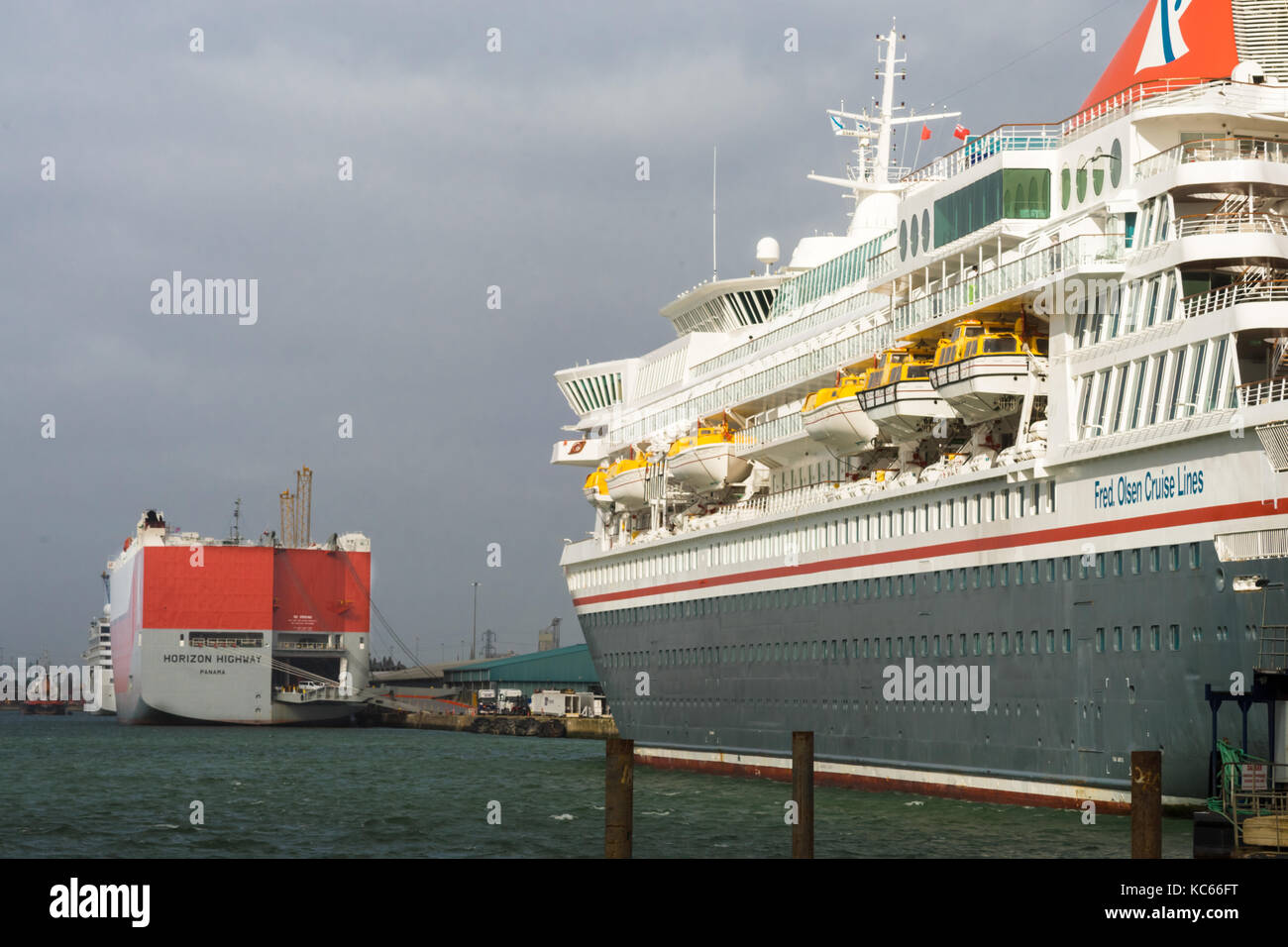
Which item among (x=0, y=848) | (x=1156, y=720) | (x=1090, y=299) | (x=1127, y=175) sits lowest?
(x=0, y=848)

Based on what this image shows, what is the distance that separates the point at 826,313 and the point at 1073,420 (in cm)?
1699

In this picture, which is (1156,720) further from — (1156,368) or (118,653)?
(118,653)

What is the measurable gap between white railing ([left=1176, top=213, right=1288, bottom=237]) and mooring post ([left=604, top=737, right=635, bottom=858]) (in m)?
17.0

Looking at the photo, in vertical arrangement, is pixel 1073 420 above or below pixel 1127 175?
below

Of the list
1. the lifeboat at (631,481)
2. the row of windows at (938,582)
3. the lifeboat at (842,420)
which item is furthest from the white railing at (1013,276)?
the lifeboat at (631,481)

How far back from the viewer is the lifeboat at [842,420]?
46562 mm

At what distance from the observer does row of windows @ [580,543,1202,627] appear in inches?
1377

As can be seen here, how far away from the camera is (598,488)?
225 ft

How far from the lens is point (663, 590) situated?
60.9 m

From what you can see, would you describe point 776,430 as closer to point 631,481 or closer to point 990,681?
point 631,481

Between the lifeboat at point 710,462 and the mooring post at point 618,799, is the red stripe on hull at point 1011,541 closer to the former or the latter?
the lifeboat at point 710,462

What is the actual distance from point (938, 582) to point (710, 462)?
15.9 metres

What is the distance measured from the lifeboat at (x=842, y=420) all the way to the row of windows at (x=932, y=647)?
549 cm
